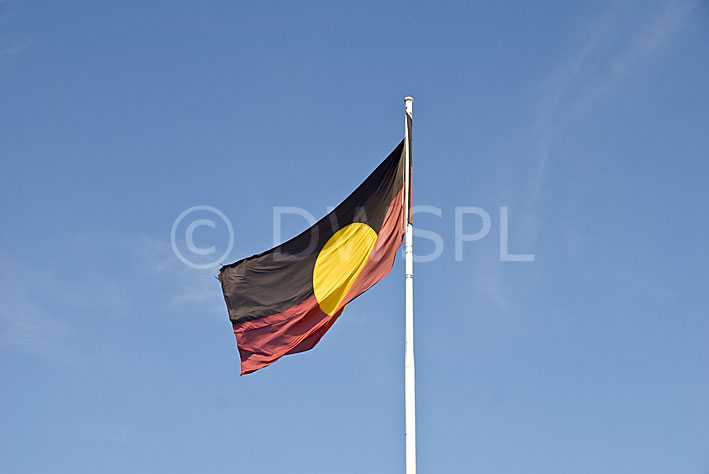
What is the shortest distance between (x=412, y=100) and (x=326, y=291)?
4604 mm

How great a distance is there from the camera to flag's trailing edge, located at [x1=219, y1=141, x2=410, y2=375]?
1927cm

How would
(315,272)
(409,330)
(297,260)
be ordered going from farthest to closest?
(297,260)
(315,272)
(409,330)

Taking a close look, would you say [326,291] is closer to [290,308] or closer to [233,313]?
[290,308]

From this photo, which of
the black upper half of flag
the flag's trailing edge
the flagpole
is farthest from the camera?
the black upper half of flag

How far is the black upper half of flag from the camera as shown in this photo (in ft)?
64.6

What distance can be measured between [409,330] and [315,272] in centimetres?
337

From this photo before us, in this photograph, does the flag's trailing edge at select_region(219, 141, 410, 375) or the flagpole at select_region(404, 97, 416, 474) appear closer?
the flagpole at select_region(404, 97, 416, 474)

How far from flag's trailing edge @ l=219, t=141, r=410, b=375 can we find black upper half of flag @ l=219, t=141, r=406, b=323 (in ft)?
0.07

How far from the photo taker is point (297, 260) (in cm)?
2050

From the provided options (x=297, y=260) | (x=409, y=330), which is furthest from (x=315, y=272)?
(x=409, y=330)

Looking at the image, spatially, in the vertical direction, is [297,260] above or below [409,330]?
above

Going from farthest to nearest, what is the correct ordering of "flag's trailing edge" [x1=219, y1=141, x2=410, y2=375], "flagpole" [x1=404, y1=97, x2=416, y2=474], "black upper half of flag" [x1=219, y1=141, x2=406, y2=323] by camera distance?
"black upper half of flag" [x1=219, y1=141, x2=406, y2=323] < "flag's trailing edge" [x1=219, y1=141, x2=410, y2=375] < "flagpole" [x1=404, y1=97, x2=416, y2=474]

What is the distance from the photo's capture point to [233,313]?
20.6 m

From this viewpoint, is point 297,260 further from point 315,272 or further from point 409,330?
point 409,330
